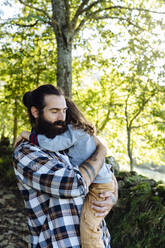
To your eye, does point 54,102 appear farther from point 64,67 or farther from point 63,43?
point 63,43

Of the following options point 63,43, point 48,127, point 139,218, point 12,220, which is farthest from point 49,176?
point 63,43

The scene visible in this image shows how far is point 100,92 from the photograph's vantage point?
11.2 meters

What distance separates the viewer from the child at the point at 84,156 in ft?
5.06

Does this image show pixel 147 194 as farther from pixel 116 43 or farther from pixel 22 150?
pixel 116 43

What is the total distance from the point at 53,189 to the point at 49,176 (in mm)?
82

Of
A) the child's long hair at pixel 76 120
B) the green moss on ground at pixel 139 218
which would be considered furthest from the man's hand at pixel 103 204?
the green moss on ground at pixel 139 218

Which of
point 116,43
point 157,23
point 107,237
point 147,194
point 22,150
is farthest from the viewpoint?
point 116,43

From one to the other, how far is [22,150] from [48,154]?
0.61 ft

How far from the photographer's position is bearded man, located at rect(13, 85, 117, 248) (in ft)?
4.69

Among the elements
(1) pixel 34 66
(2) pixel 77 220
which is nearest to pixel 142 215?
(2) pixel 77 220

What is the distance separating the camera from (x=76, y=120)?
1.93 m

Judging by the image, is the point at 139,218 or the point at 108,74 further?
the point at 108,74

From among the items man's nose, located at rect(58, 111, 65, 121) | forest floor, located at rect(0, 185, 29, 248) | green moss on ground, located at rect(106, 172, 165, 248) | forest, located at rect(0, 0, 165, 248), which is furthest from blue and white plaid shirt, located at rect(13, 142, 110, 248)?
forest floor, located at rect(0, 185, 29, 248)

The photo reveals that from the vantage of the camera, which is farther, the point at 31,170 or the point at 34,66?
the point at 34,66
